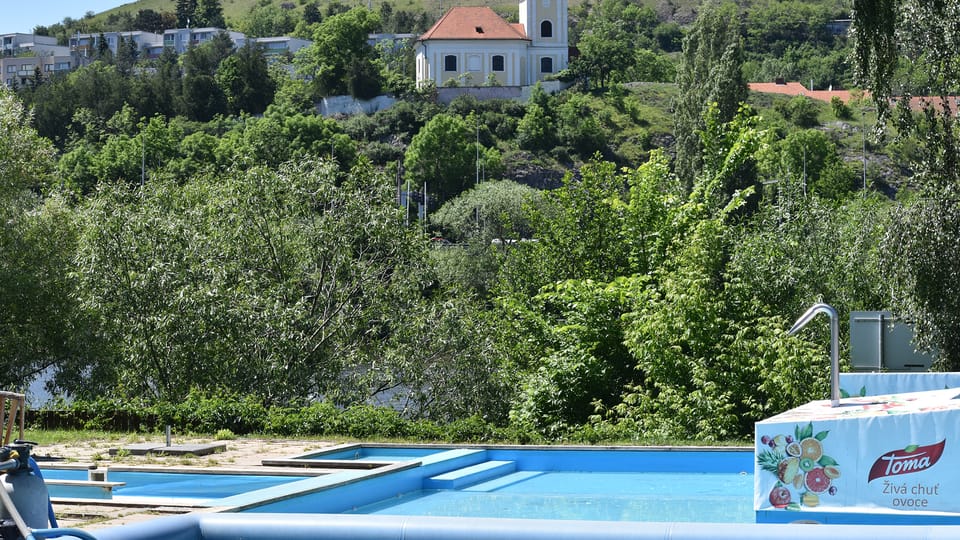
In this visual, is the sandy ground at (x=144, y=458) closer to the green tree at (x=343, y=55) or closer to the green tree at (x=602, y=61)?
the green tree at (x=343, y=55)

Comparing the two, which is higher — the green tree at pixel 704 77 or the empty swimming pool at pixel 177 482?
the green tree at pixel 704 77

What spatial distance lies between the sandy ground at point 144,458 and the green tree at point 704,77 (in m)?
37.2

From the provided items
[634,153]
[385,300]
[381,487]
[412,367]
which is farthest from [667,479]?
[634,153]

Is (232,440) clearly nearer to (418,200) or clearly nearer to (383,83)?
(418,200)

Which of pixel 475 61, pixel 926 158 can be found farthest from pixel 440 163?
pixel 926 158

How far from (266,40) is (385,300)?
166 m

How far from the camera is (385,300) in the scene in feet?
74.0

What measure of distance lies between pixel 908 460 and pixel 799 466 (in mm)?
757

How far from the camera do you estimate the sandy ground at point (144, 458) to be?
8664mm

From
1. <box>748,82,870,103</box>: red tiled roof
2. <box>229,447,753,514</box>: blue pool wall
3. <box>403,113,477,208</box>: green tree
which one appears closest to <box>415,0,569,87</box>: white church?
<box>748,82,870,103</box>: red tiled roof

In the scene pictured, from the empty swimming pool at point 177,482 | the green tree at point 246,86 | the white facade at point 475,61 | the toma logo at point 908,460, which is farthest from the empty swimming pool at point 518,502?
the green tree at point 246,86

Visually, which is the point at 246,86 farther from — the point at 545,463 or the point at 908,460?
the point at 908,460

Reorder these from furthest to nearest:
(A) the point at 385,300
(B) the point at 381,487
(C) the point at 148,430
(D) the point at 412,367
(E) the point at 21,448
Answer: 1. (A) the point at 385,300
2. (D) the point at 412,367
3. (C) the point at 148,430
4. (B) the point at 381,487
5. (E) the point at 21,448

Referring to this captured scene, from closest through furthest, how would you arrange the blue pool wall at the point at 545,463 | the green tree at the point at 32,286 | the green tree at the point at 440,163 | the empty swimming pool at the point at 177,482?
the blue pool wall at the point at 545,463, the empty swimming pool at the point at 177,482, the green tree at the point at 32,286, the green tree at the point at 440,163
